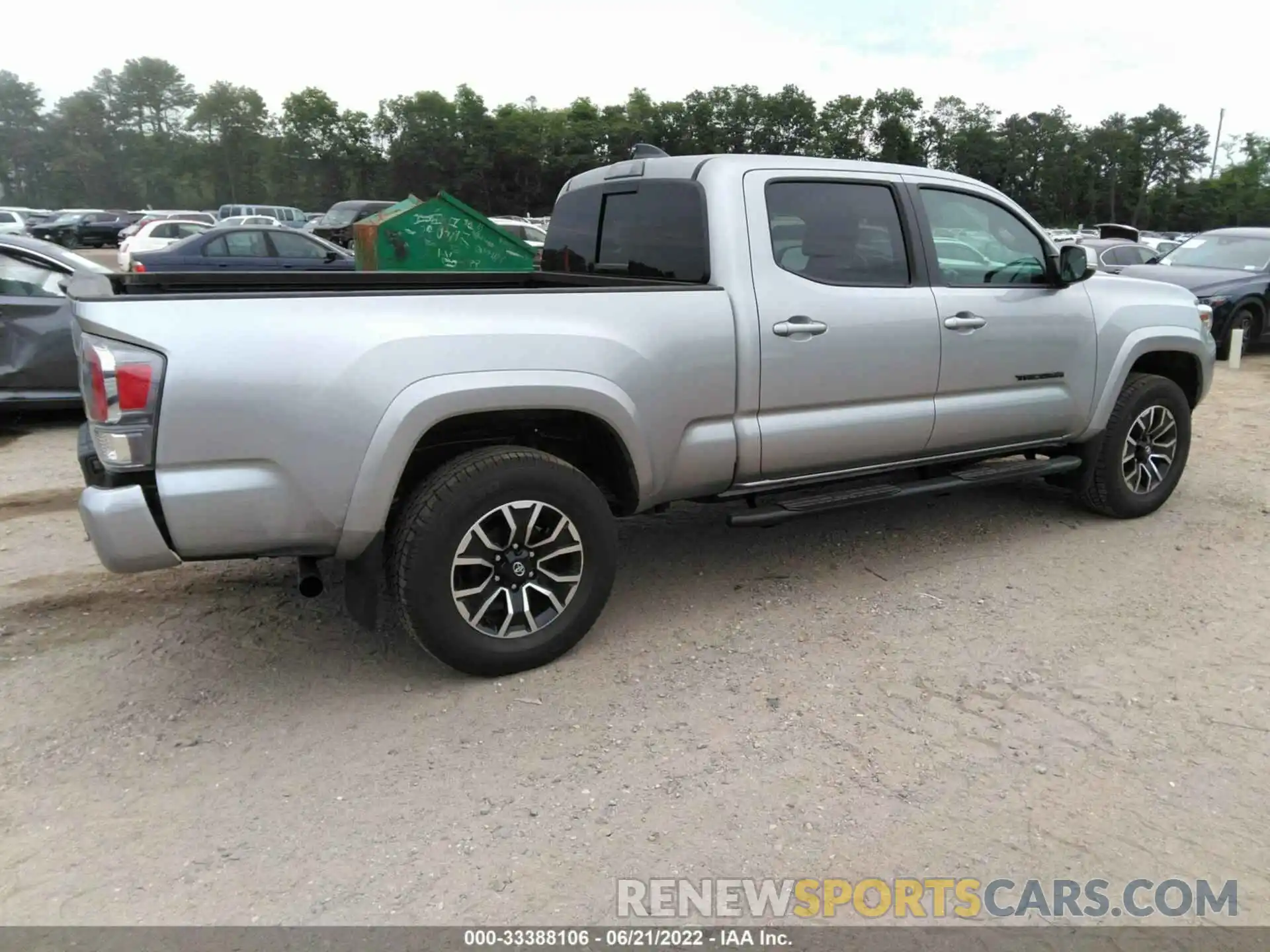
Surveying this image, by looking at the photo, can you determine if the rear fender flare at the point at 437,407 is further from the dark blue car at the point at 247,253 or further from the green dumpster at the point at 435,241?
the dark blue car at the point at 247,253

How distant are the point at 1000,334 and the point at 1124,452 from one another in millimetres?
1300

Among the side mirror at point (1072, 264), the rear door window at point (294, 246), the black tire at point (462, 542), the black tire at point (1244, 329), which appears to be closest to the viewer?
the black tire at point (462, 542)

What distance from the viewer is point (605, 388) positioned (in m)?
3.60

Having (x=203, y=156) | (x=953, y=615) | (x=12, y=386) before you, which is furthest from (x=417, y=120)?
(x=953, y=615)

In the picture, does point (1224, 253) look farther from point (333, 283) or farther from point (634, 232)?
point (333, 283)

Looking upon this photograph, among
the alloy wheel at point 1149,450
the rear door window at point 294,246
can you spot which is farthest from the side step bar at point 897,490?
the rear door window at point 294,246

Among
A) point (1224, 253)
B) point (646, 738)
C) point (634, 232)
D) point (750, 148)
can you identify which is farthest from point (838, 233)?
point (750, 148)

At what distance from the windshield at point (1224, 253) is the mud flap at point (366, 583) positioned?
12.7m

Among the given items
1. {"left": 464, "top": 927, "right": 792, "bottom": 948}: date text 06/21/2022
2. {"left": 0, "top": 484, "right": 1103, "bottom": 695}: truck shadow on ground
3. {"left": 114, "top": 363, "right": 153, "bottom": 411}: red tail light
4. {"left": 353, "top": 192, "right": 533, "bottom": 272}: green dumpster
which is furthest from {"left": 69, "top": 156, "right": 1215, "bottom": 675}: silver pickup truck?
{"left": 353, "top": 192, "right": 533, "bottom": 272}: green dumpster

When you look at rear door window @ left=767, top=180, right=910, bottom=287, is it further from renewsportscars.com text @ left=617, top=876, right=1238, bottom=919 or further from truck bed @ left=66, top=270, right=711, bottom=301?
renewsportscars.com text @ left=617, top=876, right=1238, bottom=919

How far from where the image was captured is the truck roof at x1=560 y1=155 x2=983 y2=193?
4172 mm

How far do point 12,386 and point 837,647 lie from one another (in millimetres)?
6542

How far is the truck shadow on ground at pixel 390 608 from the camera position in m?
3.83

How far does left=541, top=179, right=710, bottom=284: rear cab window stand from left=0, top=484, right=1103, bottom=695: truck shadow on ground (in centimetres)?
151
